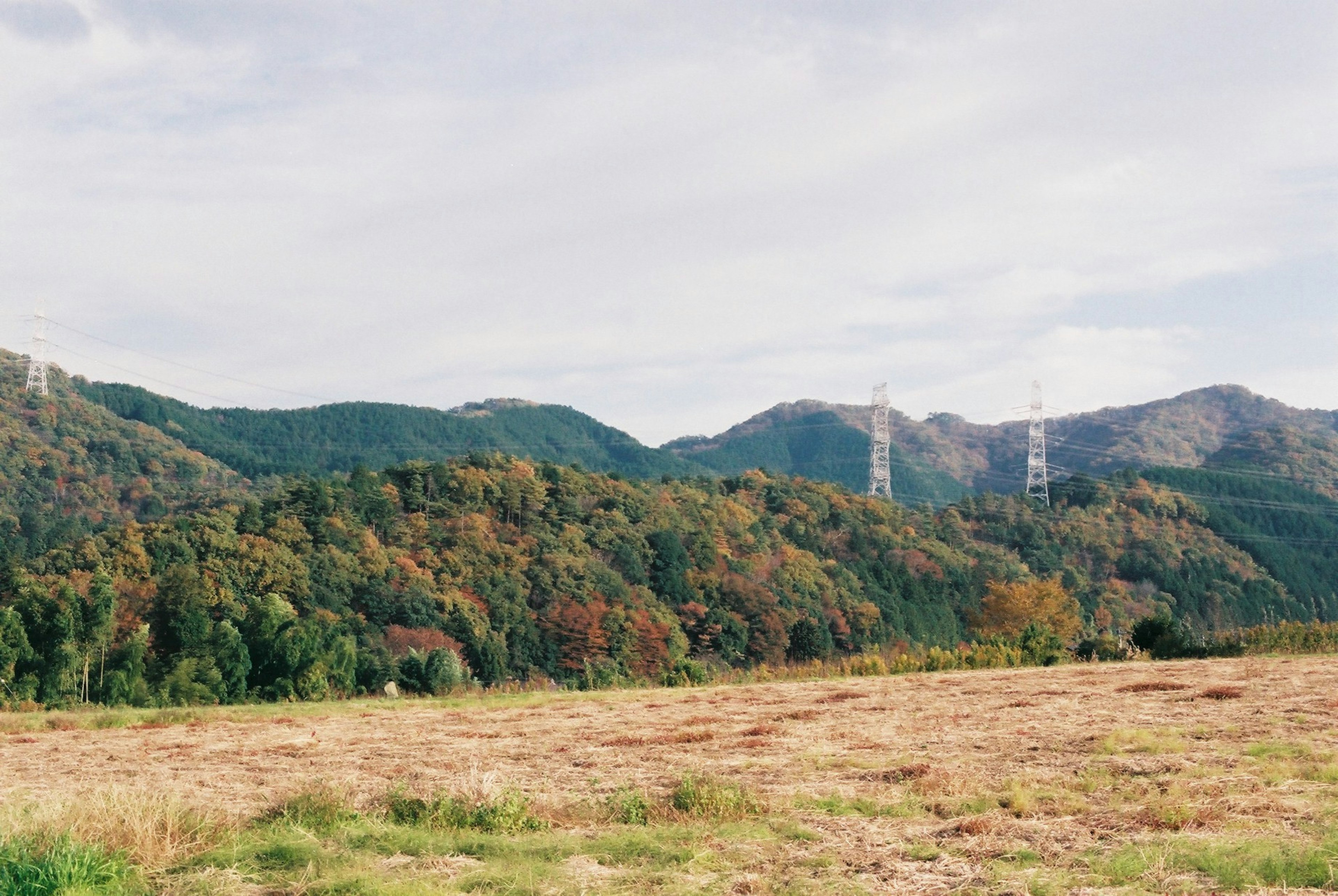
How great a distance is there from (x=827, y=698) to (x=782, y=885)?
14396mm

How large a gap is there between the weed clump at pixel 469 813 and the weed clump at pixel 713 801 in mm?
1291

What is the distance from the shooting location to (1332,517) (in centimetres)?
13450

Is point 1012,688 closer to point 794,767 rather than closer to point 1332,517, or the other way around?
point 794,767

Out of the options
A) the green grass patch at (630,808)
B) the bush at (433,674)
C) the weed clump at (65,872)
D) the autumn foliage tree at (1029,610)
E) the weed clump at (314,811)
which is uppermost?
the weed clump at (65,872)

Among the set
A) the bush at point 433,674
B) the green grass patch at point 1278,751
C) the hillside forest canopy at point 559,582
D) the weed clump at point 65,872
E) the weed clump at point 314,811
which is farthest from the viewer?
the hillside forest canopy at point 559,582

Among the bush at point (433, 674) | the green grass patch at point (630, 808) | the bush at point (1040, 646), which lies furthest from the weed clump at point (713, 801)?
the bush at point (433, 674)

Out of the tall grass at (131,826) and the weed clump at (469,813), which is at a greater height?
the tall grass at (131,826)

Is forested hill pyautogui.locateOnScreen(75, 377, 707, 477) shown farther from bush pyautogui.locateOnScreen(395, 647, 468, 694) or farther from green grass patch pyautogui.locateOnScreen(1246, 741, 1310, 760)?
green grass patch pyautogui.locateOnScreen(1246, 741, 1310, 760)

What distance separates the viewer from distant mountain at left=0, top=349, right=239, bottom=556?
92500mm

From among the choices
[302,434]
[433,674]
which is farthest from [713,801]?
[302,434]

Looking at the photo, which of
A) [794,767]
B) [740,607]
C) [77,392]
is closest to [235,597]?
[740,607]

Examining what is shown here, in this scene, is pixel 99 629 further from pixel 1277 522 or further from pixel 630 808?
pixel 1277 522

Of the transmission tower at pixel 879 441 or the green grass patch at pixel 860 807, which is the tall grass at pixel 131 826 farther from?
the transmission tower at pixel 879 441

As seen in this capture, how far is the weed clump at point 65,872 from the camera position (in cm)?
704
